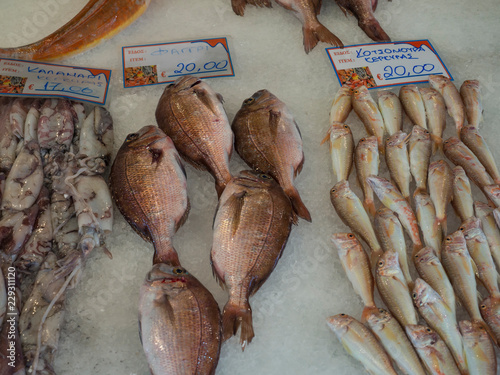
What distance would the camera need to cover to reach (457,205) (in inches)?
76.0

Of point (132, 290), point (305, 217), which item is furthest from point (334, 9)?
point (132, 290)

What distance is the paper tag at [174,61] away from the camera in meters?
2.29

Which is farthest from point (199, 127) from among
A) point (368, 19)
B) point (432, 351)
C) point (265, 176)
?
point (368, 19)

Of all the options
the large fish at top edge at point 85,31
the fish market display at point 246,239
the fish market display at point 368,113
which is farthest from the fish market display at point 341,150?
the large fish at top edge at point 85,31

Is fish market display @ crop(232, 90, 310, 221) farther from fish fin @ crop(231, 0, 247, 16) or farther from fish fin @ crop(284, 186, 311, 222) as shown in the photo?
fish fin @ crop(231, 0, 247, 16)

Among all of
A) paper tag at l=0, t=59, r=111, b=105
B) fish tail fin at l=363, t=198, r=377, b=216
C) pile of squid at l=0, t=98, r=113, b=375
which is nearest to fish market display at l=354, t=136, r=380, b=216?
fish tail fin at l=363, t=198, r=377, b=216

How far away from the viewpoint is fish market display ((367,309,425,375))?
150 centimetres

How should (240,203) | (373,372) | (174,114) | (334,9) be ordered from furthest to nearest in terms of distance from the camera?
(334,9), (174,114), (240,203), (373,372)

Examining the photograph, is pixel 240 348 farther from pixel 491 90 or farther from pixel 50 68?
pixel 491 90

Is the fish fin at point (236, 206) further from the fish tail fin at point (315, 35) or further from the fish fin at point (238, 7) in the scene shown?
the fish fin at point (238, 7)

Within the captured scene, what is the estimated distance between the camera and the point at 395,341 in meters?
1.54

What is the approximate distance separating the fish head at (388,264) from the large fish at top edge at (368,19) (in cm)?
149

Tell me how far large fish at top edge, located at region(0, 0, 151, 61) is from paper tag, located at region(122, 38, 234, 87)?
21 centimetres

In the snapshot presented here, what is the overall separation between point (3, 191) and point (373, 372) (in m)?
1.70
